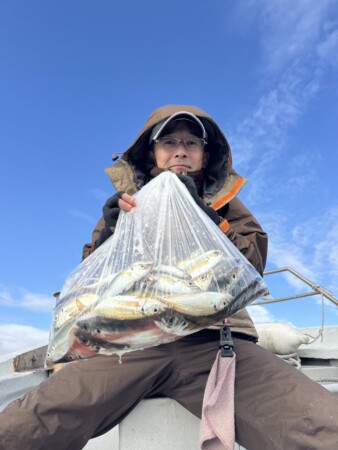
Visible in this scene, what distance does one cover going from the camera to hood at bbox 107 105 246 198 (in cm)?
230

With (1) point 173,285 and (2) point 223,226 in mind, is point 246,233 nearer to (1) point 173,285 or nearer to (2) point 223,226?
(2) point 223,226

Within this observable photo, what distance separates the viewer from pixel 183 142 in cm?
223

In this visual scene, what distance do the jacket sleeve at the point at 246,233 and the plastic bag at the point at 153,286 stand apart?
0.32 metres

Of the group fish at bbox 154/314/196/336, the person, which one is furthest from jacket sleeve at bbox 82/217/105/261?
fish at bbox 154/314/196/336

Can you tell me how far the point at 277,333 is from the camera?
12.3 feet

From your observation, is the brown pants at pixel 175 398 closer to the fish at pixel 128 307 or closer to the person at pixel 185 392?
the person at pixel 185 392

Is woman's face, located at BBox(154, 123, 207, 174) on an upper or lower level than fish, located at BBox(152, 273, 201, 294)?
upper

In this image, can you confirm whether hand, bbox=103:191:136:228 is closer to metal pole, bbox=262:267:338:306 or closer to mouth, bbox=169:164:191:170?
mouth, bbox=169:164:191:170

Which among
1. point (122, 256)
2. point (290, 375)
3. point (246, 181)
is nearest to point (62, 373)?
point (122, 256)

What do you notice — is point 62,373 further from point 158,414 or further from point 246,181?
point 246,181

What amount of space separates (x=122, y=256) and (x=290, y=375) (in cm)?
79

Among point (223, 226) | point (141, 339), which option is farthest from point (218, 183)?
point (141, 339)

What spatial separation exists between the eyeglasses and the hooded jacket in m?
0.12

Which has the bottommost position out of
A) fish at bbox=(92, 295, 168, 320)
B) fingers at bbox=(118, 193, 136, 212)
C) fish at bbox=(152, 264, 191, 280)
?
fish at bbox=(92, 295, 168, 320)
